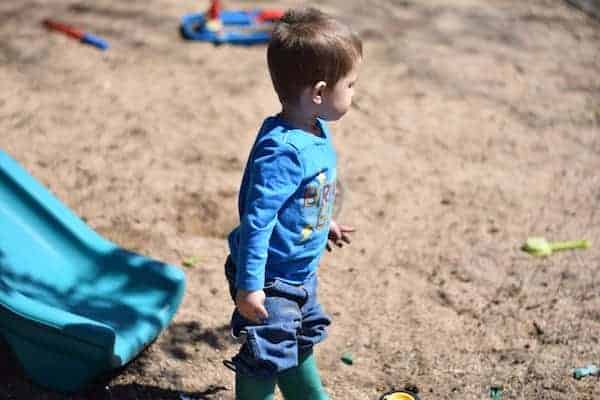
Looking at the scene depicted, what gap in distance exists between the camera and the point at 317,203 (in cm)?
295

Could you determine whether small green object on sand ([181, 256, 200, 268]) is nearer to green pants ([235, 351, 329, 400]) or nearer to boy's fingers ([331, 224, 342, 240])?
green pants ([235, 351, 329, 400])

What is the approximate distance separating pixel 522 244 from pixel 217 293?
161 centimetres

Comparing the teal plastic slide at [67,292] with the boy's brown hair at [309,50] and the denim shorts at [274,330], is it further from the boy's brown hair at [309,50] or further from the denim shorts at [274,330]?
the boy's brown hair at [309,50]

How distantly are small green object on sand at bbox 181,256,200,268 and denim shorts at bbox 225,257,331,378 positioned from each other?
1.42m

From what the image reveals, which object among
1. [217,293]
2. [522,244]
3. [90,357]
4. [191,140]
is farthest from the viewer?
[191,140]

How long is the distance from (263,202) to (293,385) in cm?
94

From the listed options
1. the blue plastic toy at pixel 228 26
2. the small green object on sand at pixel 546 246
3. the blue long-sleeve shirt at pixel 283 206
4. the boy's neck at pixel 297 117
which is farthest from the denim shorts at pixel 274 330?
the blue plastic toy at pixel 228 26

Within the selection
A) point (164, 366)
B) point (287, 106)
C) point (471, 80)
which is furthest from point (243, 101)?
point (287, 106)

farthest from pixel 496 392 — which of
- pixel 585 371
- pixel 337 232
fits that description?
pixel 337 232

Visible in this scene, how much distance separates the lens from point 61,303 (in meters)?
3.96

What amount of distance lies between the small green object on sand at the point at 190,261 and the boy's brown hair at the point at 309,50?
72.6 inches

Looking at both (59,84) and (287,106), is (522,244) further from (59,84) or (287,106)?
(59,84)

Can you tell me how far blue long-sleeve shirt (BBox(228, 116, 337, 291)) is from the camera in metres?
2.77

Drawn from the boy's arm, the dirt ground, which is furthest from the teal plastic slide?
the boy's arm
